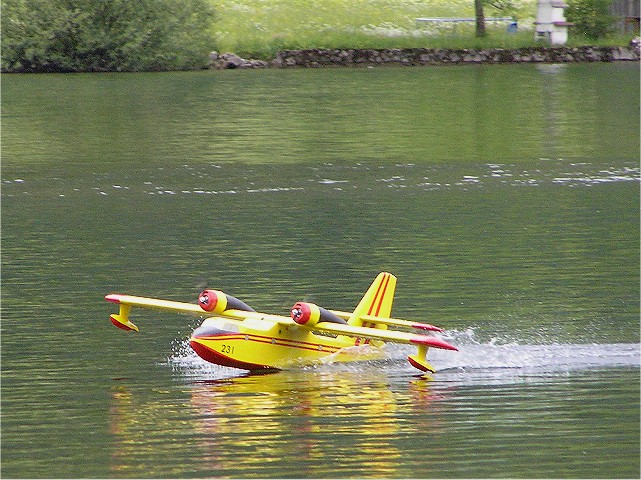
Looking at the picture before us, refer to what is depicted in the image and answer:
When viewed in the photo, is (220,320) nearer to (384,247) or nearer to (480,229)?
(384,247)

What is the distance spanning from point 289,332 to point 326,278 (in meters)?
6.63

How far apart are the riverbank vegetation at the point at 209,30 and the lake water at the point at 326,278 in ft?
66.2

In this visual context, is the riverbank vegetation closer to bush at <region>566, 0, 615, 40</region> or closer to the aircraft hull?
bush at <region>566, 0, 615, 40</region>

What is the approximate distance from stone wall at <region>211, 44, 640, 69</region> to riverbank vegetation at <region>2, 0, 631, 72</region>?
910 millimetres

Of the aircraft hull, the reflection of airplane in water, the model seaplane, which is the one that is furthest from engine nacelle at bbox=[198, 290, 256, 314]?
the reflection of airplane in water

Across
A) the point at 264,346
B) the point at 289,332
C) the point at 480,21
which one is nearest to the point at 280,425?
the point at 264,346

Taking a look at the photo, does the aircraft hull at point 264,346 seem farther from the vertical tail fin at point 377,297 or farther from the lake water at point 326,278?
the vertical tail fin at point 377,297

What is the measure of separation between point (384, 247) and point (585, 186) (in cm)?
1337

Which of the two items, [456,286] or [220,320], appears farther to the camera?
[456,286]

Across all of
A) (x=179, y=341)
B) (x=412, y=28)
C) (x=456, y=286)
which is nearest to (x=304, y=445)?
(x=179, y=341)

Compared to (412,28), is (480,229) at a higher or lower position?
lower

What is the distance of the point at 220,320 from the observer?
21891mm

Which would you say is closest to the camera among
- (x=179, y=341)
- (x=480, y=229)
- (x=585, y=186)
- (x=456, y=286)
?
(x=179, y=341)

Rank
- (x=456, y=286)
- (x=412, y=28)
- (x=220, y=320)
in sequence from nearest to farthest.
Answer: (x=220, y=320)
(x=456, y=286)
(x=412, y=28)
